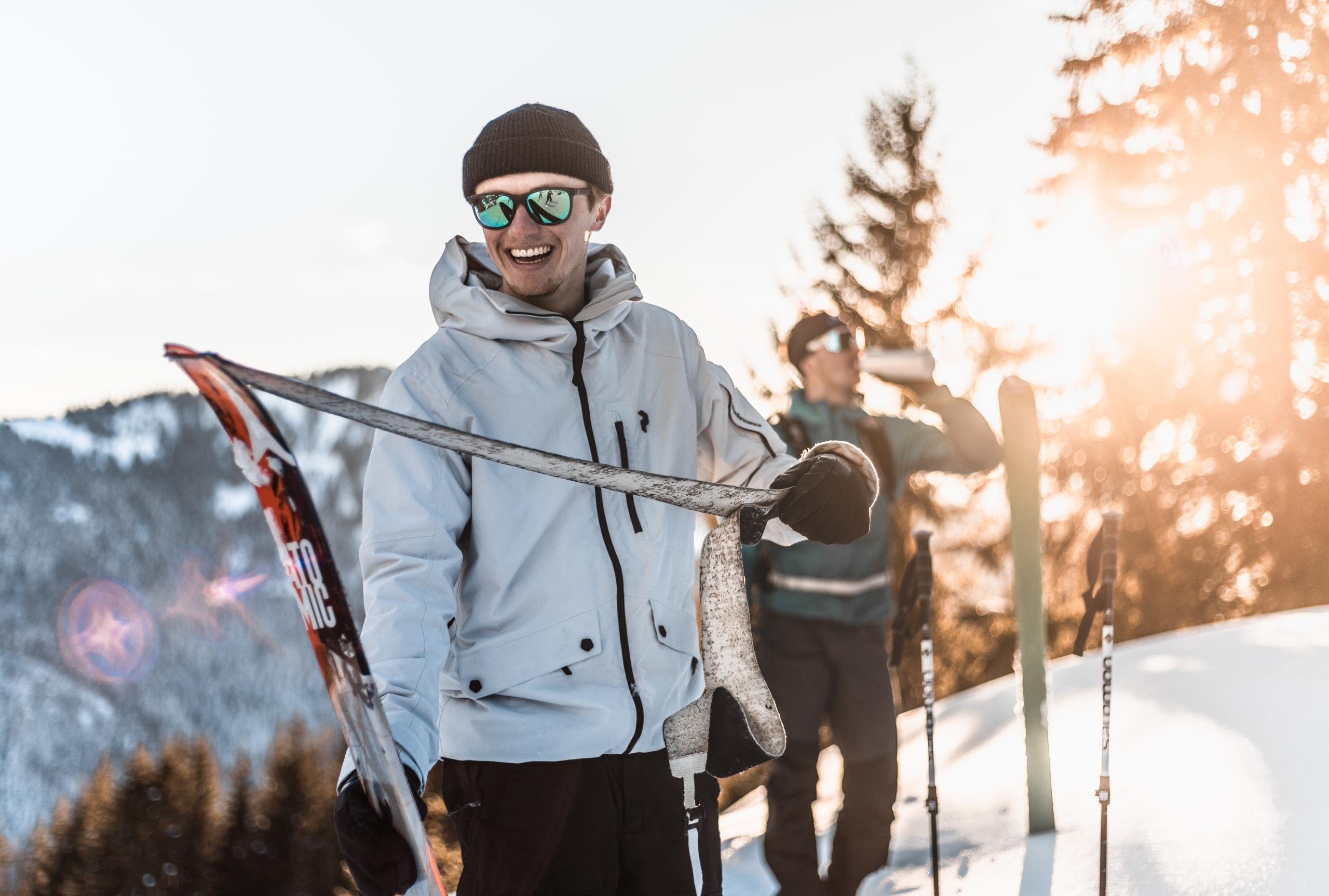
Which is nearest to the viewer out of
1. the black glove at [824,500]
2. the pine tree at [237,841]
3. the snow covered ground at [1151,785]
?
the black glove at [824,500]

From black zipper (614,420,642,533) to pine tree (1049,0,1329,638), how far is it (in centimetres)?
1369

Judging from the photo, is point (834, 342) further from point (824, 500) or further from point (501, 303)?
point (501, 303)

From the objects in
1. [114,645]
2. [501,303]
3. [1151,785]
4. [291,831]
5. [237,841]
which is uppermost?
[501,303]

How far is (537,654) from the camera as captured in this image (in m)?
1.84

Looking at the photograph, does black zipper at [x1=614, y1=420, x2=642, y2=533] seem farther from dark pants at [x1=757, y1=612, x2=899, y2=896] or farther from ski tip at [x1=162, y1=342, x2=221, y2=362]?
dark pants at [x1=757, y1=612, x2=899, y2=896]

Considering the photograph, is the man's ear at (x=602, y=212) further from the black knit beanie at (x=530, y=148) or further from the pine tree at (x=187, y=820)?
the pine tree at (x=187, y=820)

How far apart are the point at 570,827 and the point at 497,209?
1118 millimetres

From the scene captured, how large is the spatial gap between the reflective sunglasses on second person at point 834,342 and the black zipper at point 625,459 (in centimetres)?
249

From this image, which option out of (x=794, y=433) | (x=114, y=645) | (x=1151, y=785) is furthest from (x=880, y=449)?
(x=114, y=645)

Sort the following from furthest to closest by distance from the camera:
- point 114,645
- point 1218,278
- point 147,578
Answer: point 114,645, point 147,578, point 1218,278

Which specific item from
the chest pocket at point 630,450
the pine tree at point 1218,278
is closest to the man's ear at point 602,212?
the chest pocket at point 630,450

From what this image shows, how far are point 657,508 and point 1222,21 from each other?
1521 centimetres

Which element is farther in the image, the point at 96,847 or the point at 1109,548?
the point at 96,847

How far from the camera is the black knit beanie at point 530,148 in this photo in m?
2.05
